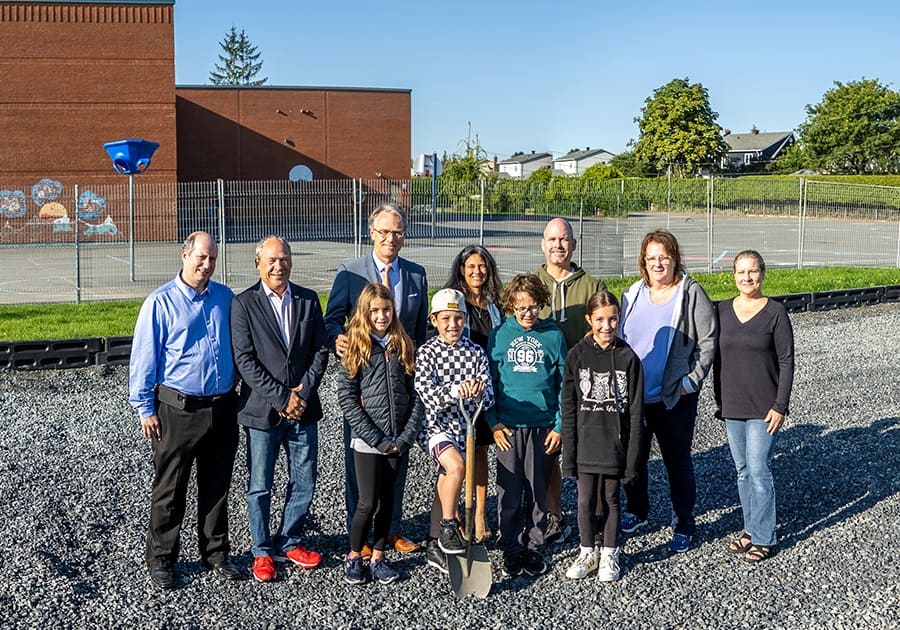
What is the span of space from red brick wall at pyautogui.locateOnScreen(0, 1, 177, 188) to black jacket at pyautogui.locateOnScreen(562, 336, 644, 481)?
1242 inches

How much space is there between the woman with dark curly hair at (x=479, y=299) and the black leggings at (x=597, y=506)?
26.5 inches

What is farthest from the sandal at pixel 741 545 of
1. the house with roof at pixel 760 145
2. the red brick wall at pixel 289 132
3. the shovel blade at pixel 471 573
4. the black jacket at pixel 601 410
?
the house with roof at pixel 760 145

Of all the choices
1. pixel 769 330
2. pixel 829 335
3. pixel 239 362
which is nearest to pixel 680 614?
pixel 769 330

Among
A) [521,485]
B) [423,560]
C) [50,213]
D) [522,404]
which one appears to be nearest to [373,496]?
[423,560]

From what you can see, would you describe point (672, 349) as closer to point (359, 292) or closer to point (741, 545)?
point (741, 545)

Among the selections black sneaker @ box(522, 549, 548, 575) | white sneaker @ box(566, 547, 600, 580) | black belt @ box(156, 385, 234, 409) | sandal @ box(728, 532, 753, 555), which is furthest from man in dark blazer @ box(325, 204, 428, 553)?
sandal @ box(728, 532, 753, 555)

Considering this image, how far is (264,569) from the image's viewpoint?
203 inches

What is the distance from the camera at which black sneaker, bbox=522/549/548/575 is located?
17.4ft

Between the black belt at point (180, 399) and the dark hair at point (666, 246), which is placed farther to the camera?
the dark hair at point (666, 246)

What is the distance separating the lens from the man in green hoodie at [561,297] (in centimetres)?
575

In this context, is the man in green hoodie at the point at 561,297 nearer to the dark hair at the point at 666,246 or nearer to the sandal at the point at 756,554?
the dark hair at the point at 666,246

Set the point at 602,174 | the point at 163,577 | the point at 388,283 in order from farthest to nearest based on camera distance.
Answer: the point at 602,174
the point at 388,283
the point at 163,577

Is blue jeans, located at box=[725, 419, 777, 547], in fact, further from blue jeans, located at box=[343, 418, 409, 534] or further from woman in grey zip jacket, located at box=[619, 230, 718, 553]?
blue jeans, located at box=[343, 418, 409, 534]

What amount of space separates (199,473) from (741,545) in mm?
3162
